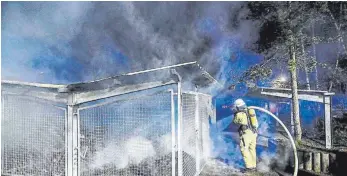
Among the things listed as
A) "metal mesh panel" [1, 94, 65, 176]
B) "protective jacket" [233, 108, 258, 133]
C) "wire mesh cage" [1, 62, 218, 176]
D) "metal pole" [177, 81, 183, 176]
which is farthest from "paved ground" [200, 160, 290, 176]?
"metal mesh panel" [1, 94, 65, 176]

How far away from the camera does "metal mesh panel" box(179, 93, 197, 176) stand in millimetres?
5652

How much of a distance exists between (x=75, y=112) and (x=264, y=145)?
122 inches

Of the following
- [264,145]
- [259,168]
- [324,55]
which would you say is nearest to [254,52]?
[324,55]

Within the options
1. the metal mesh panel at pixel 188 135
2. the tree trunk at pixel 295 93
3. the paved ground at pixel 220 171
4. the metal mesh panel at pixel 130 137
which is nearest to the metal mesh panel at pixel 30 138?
the metal mesh panel at pixel 130 137

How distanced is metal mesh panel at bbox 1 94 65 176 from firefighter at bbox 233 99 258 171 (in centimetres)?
292

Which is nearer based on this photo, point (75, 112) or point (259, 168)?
point (75, 112)

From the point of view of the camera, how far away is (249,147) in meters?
5.51

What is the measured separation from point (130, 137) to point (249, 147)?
1.99 meters

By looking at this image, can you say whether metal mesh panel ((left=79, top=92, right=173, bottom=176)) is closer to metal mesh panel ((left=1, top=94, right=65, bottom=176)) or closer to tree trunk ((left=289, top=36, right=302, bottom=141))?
metal mesh panel ((left=1, top=94, right=65, bottom=176))

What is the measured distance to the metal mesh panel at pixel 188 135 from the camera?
565 cm

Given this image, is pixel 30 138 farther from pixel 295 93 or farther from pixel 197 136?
pixel 295 93

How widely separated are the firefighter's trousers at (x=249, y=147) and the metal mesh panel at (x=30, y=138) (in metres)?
2.95

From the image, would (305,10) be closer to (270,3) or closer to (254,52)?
(270,3)

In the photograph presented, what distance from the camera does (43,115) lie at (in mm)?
5512
